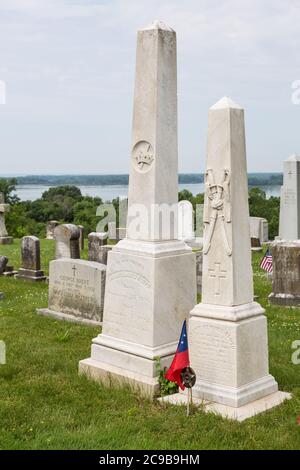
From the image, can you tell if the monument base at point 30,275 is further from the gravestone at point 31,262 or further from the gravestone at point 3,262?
the gravestone at point 3,262

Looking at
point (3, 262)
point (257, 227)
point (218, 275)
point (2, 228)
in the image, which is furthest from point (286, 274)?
point (2, 228)

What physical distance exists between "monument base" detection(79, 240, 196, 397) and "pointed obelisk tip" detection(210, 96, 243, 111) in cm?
165

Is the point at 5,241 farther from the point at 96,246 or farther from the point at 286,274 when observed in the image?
the point at 286,274

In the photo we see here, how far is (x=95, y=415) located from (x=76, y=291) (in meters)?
4.69

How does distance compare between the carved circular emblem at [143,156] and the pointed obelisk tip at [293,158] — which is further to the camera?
the pointed obelisk tip at [293,158]

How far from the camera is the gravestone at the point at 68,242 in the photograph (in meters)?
15.7

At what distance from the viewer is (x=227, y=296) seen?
6.00m

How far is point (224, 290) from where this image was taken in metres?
6.02

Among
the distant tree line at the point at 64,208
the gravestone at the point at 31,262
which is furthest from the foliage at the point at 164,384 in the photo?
the distant tree line at the point at 64,208

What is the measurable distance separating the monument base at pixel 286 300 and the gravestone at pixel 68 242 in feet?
20.3

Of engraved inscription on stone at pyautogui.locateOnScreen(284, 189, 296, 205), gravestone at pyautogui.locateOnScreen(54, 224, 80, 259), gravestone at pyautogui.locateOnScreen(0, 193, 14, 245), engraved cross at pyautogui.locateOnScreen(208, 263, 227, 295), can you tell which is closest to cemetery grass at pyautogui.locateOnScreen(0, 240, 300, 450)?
engraved cross at pyautogui.locateOnScreen(208, 263, 227, 295)

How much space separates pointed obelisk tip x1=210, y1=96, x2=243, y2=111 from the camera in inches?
→ 233
